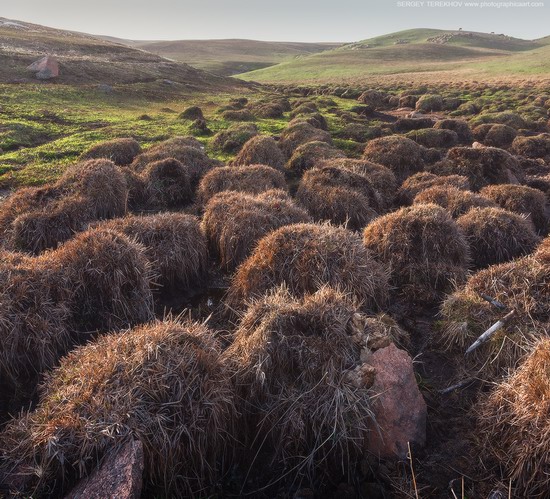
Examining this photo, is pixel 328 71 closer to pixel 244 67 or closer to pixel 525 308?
pixel 244 67

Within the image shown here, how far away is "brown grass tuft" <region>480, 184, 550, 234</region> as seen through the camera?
13.9m

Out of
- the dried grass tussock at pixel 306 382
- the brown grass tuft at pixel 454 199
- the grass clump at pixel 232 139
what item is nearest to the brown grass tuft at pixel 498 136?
the grass clump at pixel 232 139

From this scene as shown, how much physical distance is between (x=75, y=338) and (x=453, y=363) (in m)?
6.60

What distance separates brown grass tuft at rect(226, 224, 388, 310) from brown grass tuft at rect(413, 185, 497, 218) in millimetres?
5088

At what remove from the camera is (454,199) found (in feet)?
43.2

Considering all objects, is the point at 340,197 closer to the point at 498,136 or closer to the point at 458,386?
the point at 458,386

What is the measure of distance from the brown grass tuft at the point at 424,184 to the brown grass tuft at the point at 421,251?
204 inches

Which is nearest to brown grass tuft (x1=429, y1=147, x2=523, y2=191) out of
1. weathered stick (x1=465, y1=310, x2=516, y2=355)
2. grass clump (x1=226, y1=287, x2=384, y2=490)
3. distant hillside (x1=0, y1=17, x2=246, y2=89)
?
weathered stick (x1=465, y1=310, x2=516, y2=355)

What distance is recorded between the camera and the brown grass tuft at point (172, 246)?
394 inches

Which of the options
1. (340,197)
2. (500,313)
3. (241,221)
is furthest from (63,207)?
(500,313)

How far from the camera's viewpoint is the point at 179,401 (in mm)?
4977

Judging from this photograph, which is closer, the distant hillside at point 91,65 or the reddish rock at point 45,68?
the reddish rock at point 45,68

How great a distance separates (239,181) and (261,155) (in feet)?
14.3

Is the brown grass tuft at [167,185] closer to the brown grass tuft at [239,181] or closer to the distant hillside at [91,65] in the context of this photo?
the brown grass tuft at [239,181]
